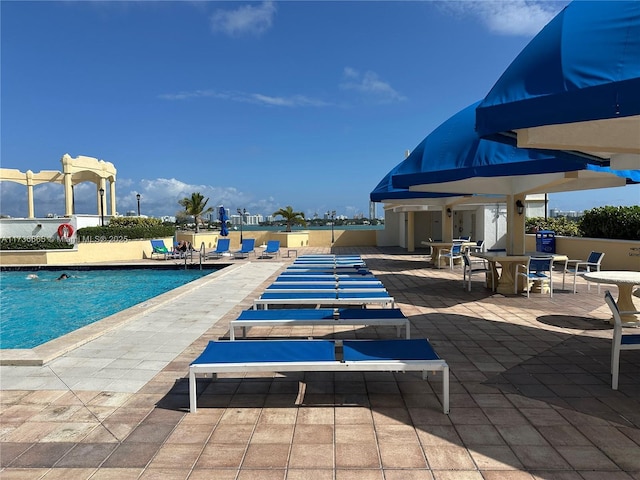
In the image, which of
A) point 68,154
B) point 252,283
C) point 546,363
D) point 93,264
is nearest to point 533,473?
point 546,363

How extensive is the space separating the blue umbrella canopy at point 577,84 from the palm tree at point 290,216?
2290 cm

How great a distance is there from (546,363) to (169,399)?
12.5ft

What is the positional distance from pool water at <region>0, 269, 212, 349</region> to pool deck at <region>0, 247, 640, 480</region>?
330cm

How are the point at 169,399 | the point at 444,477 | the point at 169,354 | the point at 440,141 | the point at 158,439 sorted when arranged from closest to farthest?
→ 1. the point at 444,477
2. the point at 158,439
3. the point at 169,399
4. the point at 169,354
5. the point at 440,141

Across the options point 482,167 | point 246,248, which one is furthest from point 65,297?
point 482,167

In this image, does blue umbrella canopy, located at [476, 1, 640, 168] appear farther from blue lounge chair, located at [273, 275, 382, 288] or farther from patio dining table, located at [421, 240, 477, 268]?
patio dining table, located at [421, 240, 477, 268]

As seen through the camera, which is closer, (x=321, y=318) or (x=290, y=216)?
(x=321, y=318)

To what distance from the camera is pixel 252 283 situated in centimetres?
1056

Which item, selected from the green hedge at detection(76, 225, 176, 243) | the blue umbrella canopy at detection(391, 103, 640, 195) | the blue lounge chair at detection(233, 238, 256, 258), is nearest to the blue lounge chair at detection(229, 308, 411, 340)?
the blue umbrella canopy at detection(391, 103, 640, 195)

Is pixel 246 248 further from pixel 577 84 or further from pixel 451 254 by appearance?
pixel 577 84

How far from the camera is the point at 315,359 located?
3.43m

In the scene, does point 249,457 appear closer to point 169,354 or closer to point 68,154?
point 169,354

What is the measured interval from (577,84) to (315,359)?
109 inches

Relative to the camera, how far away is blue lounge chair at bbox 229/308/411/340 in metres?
4.75
